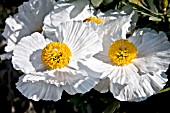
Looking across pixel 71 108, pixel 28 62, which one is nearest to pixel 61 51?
pixel 28 62

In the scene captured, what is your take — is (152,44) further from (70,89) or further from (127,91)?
(70,89)

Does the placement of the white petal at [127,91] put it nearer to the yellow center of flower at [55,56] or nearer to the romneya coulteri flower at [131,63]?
the romneya coulteri flower at [131,63]

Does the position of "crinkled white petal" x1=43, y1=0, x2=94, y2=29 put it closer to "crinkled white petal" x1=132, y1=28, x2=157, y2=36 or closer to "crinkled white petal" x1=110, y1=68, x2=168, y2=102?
→ "crinkled white petal" x1=132, y1=28, x2=157, y2=36

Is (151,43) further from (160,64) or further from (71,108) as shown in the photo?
(71,108)

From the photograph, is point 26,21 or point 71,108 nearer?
point 26,21

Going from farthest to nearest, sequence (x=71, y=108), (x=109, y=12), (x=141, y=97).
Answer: (x=71, y=108) < (x=109, y=12) < (x=141, y=97)

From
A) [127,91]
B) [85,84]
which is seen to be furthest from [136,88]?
[85,84]
